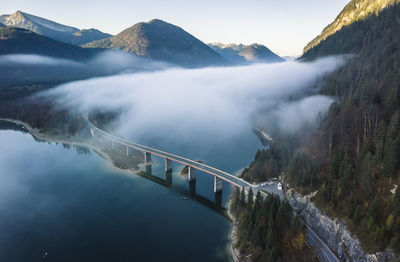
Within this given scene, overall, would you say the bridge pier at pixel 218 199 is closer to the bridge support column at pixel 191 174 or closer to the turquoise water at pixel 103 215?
the turquoise water at pixel 103 215

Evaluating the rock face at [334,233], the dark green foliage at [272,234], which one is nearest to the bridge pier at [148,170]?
the dark green foliage at [272,234]

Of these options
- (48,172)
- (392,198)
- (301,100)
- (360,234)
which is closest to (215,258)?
(360,234)

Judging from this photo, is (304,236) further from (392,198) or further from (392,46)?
(392,46)

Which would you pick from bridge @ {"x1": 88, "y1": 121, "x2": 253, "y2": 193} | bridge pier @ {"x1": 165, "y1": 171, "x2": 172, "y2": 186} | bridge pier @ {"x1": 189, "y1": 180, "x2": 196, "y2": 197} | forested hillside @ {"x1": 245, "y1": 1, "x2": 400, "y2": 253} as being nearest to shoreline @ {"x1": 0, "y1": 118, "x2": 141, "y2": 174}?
bridge @ {"x1": 88, "y1": 121, "x2": 253, "y2": 193}

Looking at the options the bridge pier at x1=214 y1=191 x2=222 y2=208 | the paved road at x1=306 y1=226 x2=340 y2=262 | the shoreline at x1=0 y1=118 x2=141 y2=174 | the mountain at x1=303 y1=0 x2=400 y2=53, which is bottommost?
the bridge pier at x1=214 y1=191 x2=222 y2=208

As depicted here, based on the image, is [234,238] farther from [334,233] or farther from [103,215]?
[103,215]

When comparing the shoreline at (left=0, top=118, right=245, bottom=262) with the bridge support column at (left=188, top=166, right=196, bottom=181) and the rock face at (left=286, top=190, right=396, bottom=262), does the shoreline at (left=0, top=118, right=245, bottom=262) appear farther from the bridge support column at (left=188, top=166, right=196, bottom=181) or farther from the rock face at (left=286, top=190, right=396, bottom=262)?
the bridge support column at (left=188, top=166, right=196, bottom=181)

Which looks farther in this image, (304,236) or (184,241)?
(184,241)
